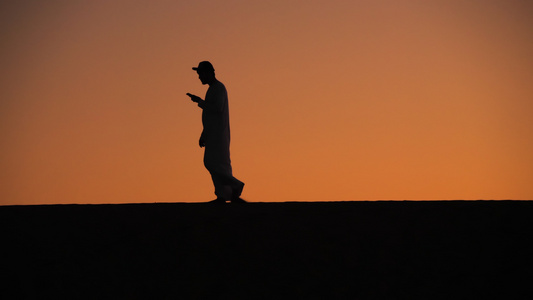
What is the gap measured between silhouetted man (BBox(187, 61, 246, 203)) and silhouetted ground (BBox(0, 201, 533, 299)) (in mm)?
2495

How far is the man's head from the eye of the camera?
12.3 metres

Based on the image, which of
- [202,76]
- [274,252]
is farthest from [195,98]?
[274,252]

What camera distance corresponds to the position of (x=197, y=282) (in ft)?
25.8

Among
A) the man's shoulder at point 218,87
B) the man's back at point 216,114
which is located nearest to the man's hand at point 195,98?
the man's back at point 216,114

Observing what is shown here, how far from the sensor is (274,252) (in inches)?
329

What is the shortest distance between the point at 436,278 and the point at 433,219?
137 centimetres

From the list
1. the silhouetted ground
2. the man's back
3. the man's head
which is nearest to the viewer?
the silhouetted ground

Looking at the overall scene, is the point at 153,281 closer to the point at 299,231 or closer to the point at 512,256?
the point at 299,231

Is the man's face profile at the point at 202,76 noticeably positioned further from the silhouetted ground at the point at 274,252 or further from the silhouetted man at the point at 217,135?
the silhouetted ground at the point at 274,252

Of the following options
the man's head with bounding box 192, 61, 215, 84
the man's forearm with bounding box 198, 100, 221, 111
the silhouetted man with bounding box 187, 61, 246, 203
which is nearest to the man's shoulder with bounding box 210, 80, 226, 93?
the silhouetted man with bounding box 187, 61, 246, 203

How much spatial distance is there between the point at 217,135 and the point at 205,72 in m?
1.13

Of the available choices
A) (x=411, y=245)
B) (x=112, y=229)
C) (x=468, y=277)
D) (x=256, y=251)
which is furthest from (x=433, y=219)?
(x=112, y=229)

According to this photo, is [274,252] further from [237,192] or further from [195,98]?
[195,98]

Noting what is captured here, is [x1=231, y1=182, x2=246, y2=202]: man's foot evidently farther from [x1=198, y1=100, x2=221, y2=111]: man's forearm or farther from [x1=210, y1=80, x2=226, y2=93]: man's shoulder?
[x1=210, y1=80, x2=226, y2=93]: man's shoulder
